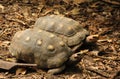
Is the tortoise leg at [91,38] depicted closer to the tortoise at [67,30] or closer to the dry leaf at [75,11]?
the tortoise at [67,30]

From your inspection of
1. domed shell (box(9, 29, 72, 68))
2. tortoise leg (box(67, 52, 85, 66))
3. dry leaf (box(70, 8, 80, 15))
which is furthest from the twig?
dry leaf (box(70, 8, 80, 15))

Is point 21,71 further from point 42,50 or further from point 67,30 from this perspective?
point 67,30

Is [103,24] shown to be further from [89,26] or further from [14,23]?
[14,23]

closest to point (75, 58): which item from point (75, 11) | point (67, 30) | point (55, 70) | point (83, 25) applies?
point (55, 70)

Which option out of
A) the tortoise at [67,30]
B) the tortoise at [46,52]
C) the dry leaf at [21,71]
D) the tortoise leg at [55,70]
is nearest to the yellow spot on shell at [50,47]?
the tortoise at [46,52]

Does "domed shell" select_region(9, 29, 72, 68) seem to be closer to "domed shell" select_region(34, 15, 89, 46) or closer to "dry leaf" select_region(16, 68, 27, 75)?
"dry leaf" select_region(16, 68, 27, 75)

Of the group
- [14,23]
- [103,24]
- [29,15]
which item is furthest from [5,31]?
[103,24]

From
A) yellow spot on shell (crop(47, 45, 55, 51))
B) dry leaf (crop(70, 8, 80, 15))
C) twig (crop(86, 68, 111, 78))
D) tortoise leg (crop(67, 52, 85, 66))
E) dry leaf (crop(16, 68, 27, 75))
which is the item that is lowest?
twig (crop(86, 68, 111, 78))
